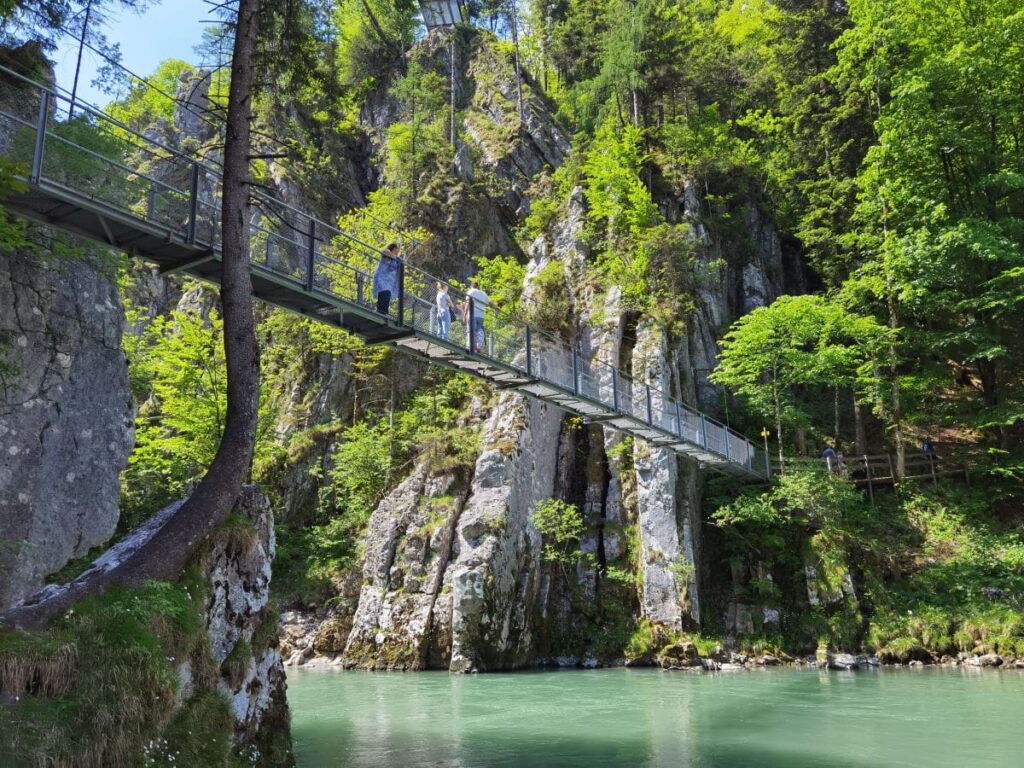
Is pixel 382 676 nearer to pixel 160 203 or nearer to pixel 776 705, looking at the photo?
pixel 776 705

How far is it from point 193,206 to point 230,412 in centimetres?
264

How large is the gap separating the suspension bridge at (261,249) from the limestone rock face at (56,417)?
6.51ft

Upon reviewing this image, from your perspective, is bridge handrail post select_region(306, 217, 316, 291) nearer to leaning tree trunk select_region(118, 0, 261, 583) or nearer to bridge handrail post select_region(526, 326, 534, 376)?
leaning tree trunk select_region(118, 0, 261, 583)

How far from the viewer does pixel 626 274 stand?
62.4ft

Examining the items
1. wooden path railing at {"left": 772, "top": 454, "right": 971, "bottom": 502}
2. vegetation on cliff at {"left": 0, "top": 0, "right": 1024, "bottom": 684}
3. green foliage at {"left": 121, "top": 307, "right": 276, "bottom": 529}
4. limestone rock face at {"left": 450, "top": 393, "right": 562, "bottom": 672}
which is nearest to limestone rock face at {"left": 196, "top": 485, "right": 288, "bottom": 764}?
vegetation on cliff at {"left": 0, "top": 0, "right": 1024, "bottom": 684}

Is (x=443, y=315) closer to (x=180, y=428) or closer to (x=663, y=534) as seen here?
(x=663, y=534)

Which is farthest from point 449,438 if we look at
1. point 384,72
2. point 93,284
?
point 384,72

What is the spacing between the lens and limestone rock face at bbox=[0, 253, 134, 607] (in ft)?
29.2

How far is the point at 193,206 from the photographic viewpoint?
7914 mm

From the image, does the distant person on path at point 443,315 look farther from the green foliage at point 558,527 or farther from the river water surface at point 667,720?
the green foliage at point 558,527

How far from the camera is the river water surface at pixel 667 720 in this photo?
24.1 ft

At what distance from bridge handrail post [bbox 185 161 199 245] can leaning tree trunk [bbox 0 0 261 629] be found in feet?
3.14

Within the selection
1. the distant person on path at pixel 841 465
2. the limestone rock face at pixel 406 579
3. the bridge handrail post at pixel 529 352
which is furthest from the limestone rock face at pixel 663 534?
the limestone rock face at pixel 406 579

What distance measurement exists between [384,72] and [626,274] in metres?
19.4
